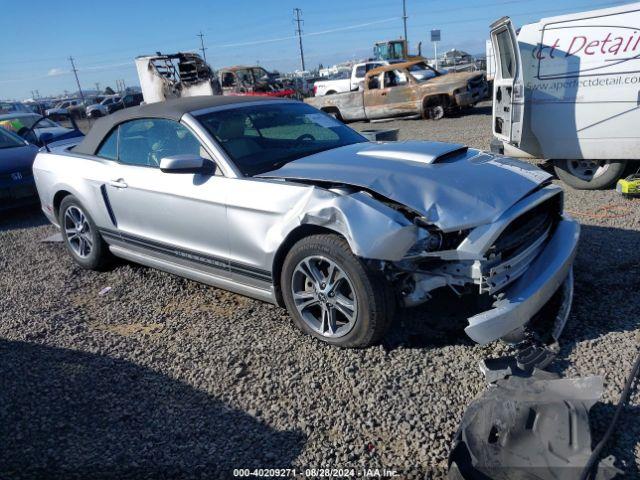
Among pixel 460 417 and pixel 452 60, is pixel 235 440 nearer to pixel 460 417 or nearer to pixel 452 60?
pixel 460 417

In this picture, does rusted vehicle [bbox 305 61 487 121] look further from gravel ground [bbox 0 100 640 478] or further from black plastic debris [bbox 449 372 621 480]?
black plastic debris [bbox 449 372 621 480]

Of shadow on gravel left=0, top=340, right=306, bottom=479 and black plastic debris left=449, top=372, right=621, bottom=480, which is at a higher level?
black plastic debris left=449, top=372, right=621, bottom=480

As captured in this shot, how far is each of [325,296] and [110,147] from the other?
2.77 m

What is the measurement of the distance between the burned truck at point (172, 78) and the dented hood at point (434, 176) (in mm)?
14595

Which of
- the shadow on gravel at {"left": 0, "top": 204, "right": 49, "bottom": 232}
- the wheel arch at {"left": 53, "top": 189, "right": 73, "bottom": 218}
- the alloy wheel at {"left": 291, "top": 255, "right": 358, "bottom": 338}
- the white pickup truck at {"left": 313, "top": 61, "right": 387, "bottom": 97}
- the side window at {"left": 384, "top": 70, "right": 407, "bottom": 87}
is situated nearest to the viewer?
the alloy wheel at {"left": 291, "top": 255, "right": 358, "bottom": 338}

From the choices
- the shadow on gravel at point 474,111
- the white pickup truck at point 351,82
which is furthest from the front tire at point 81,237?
the white pickup truck at point 351,82

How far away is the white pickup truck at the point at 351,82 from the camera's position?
21.2m

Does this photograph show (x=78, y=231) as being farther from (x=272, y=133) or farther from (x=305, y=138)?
(x=305, y=138)

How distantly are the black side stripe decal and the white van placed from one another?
4.27m

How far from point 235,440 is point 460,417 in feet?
3.79

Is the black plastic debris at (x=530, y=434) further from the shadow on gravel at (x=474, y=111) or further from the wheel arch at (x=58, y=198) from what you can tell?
the shadow on gravel at (x=474, y=111)

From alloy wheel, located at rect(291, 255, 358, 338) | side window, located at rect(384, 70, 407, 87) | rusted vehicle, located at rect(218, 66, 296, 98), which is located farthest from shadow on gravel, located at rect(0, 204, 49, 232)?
rusted vehicle, located at rect(218, 66, 296, 98)

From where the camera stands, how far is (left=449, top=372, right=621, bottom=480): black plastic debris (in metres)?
2.14

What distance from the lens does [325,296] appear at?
10.7ft
